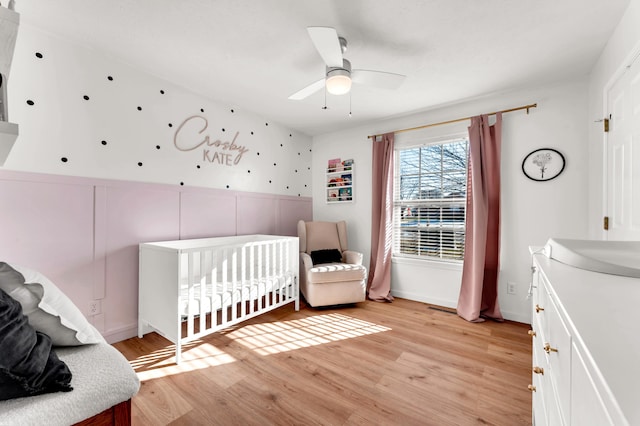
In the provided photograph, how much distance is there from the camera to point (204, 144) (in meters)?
2.79

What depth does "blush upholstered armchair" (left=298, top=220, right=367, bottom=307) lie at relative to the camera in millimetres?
2959

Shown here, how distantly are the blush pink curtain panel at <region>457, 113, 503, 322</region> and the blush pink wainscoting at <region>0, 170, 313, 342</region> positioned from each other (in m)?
2.72

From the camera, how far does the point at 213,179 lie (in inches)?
114

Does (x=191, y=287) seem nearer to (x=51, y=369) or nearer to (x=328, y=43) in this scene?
(x=51, y=369)

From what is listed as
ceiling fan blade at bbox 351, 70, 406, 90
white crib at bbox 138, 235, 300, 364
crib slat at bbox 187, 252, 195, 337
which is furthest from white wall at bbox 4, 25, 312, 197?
ceiling fan blade at bbox 351, 70, 406, 90

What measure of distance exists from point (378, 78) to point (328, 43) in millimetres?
545

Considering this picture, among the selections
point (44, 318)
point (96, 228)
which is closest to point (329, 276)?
point (96, 228)

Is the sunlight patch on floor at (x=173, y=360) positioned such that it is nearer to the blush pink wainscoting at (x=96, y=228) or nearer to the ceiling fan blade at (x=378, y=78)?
the blush pink wainscoting at (x=96, y=228)

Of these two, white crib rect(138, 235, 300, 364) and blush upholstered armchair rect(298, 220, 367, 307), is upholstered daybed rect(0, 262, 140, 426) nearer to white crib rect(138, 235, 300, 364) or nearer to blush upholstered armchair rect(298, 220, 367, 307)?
white crib rect(138, 235, 300, 364)

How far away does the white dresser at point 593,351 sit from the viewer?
0.31 meters

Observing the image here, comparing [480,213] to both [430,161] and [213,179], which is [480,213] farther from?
[213,179]

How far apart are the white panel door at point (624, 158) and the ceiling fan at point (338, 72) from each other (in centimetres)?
129

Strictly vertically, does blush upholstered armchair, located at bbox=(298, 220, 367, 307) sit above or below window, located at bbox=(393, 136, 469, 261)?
below

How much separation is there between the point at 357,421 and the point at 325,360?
593mm
